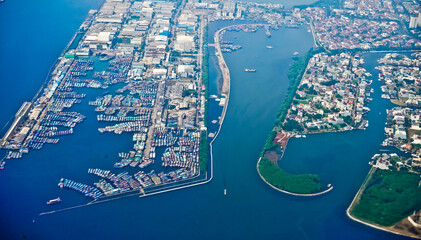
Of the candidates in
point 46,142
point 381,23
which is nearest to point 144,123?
point 46,142

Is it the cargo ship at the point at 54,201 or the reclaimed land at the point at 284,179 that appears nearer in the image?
the cargo ship at the point at 54,201

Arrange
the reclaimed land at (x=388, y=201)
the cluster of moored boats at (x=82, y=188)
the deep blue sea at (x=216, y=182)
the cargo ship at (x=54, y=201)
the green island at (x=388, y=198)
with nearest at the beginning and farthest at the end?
the deep blue sea at (x=216, y=182)
the reclaimed land at (x=388, y=201)
the cargo ship at (x=54, y=201)
the green island at (x=388, y=198)
the cluster of moored boats at (x=82, y=188)

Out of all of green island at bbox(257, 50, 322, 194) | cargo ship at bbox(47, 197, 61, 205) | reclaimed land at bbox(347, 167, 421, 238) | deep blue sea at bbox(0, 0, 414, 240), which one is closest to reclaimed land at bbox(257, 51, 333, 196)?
green island at bbox(257, 50, 322, 194)

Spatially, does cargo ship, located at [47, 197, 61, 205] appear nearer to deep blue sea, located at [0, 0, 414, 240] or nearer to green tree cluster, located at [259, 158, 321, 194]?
deep blue sea, located at [0, 0, 414, 240]

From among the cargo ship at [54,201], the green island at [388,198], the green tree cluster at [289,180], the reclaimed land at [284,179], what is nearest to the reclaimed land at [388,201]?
the green island at [388,198]

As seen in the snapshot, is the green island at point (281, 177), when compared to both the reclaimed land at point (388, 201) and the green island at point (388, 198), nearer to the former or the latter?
the reclaimed land at point (388, 201)

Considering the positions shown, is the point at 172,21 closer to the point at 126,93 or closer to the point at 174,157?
the point at 126,93

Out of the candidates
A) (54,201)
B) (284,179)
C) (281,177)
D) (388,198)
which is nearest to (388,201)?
(388,198)

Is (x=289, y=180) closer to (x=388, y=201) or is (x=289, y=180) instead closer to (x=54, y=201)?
(x=388, y=201)
